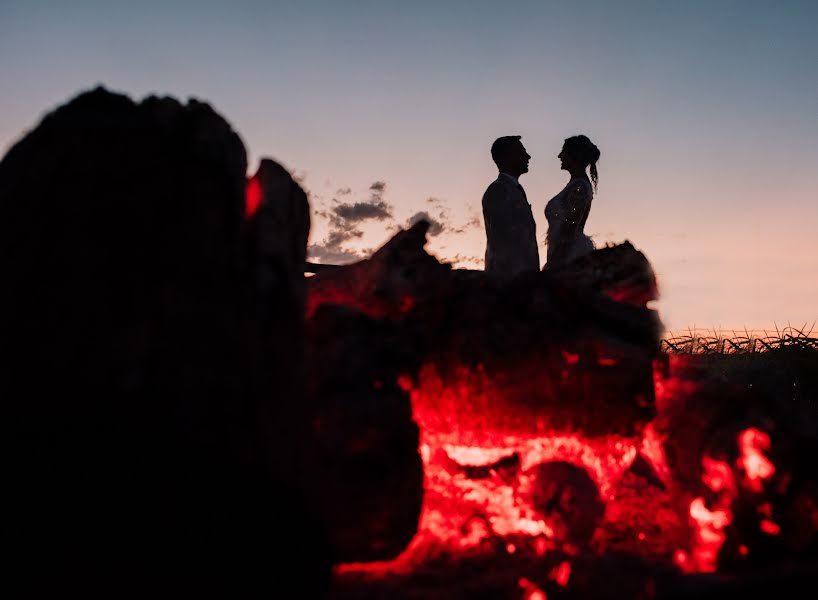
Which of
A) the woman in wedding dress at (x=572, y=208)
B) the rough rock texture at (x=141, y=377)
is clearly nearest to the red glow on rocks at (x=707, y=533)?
the rough rock texture at (x=141, y=377)

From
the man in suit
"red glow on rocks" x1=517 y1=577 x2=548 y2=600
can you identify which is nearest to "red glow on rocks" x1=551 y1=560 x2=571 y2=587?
"red glow on rocks" x1=517 y1=577 x2=548 y2=600

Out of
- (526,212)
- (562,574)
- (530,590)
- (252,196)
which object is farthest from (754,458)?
(526,212)

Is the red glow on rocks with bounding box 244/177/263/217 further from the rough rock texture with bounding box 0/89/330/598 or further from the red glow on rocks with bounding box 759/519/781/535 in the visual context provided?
the red glow on rocks with bounding box 759/519/781/535

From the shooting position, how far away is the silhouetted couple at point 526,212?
8.02 m

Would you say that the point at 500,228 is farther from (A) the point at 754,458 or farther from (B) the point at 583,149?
(A) the point at 754,458

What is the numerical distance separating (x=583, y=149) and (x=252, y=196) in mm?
8091

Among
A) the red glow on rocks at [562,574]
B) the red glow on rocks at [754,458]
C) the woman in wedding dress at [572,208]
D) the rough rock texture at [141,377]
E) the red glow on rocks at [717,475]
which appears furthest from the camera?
the woman in wedding dress at [572,208]

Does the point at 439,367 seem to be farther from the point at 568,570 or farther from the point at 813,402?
the point at 813,402

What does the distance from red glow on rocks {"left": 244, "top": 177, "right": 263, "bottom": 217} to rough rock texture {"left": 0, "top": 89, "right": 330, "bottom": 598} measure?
13 cm

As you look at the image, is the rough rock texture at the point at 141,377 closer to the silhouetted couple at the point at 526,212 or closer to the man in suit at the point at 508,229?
the silhouetted couple at the point at 526,212

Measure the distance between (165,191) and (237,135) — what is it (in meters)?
0.51

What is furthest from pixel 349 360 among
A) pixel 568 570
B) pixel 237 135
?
pixel 568 570

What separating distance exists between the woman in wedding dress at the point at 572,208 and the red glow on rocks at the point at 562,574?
6711 millimetres

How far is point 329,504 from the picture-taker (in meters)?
2.39
